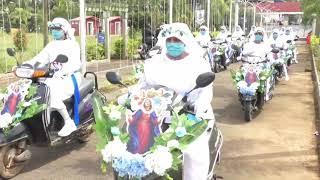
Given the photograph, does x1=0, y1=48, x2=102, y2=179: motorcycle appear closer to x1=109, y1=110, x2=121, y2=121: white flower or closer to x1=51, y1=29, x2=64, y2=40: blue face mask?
x1=51, y1=29, x2=64, y2=40: blue face mask

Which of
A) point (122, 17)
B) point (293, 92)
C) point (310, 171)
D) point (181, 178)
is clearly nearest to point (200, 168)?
point (181, 178)

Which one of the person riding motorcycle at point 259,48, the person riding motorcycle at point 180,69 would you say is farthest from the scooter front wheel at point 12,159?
the person riding motorcycle at point 259,48

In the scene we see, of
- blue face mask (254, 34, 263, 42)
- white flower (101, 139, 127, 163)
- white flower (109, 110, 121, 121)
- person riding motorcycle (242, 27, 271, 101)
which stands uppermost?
blue face mask (254, 34, 263, 42)

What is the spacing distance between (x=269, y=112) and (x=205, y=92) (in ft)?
17.8

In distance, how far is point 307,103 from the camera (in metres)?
10.3

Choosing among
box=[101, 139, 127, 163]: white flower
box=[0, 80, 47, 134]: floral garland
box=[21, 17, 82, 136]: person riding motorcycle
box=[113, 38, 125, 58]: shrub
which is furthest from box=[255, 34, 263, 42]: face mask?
box=[113, 38, 125, 58]: shrub

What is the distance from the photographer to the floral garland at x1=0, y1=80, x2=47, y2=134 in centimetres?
513

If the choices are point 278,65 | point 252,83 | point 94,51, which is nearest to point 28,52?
point 94,51

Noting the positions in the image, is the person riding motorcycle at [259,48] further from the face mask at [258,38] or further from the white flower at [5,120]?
the white flower at [5,120]

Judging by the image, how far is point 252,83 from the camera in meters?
8.45

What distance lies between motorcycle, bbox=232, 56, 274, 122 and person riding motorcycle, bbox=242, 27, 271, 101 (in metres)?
0.13

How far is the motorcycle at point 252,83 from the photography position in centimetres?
837

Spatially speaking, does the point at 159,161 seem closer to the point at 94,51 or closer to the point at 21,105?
the point at 21,105

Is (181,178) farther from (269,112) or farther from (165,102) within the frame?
(269,112)
